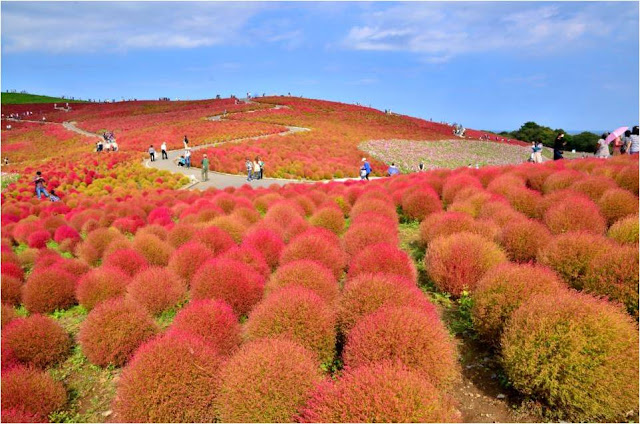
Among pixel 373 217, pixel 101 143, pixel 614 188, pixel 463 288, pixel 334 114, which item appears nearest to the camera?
pixel 463 288

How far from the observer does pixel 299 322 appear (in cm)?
452

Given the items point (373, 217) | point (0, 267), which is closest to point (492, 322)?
point (373, 217)

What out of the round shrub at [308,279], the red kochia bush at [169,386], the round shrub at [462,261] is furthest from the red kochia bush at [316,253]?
the red kochia bush at [169,386]

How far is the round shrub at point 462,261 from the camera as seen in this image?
5.96m

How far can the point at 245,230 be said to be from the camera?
9.59 meters

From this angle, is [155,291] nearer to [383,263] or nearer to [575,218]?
[383,263]

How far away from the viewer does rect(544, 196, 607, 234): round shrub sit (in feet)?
22.5

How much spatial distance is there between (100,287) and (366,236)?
4.66 meters

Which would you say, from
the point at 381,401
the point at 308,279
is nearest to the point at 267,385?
the point at 381,401

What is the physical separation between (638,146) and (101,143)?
117ft

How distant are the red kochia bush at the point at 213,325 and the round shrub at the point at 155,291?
1.73 m

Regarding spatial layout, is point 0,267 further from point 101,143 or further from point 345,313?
point 101,143

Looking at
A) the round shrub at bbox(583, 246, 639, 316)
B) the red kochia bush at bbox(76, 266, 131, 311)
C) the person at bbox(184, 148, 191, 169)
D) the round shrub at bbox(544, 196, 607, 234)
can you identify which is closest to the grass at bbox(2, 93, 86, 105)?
the person at bbox(184, 148, 191, 169)

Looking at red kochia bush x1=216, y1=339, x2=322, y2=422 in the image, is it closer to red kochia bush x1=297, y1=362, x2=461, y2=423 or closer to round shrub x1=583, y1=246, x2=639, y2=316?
red kochia bush x1=297, y1=362, x2=461, y2=423
